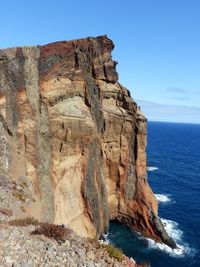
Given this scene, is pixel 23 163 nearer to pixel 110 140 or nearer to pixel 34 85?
pixel 34 85

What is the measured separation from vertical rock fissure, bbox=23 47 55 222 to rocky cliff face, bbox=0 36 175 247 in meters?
0.12

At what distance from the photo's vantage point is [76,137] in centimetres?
5097

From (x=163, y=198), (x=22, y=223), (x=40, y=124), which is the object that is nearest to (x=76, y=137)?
(x=40, y=124)

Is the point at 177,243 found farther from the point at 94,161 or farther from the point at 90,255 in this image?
the point at 90,255

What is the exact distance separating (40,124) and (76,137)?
6.41 m

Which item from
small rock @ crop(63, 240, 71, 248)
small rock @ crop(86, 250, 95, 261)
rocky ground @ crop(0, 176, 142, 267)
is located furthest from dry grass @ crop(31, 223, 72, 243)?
small rock @ crop(86, 250, 95, 261)

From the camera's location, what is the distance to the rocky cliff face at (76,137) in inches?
1748

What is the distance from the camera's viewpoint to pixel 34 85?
46625 mm

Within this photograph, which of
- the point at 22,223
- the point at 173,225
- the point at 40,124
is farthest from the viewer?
the point at 173,225

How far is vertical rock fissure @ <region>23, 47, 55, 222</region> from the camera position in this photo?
4534 centimetres

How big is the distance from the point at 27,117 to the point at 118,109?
22.2 metres

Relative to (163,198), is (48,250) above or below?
above

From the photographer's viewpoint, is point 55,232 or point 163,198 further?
point 163,198

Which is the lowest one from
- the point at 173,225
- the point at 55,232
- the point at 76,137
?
the point at 173,225
